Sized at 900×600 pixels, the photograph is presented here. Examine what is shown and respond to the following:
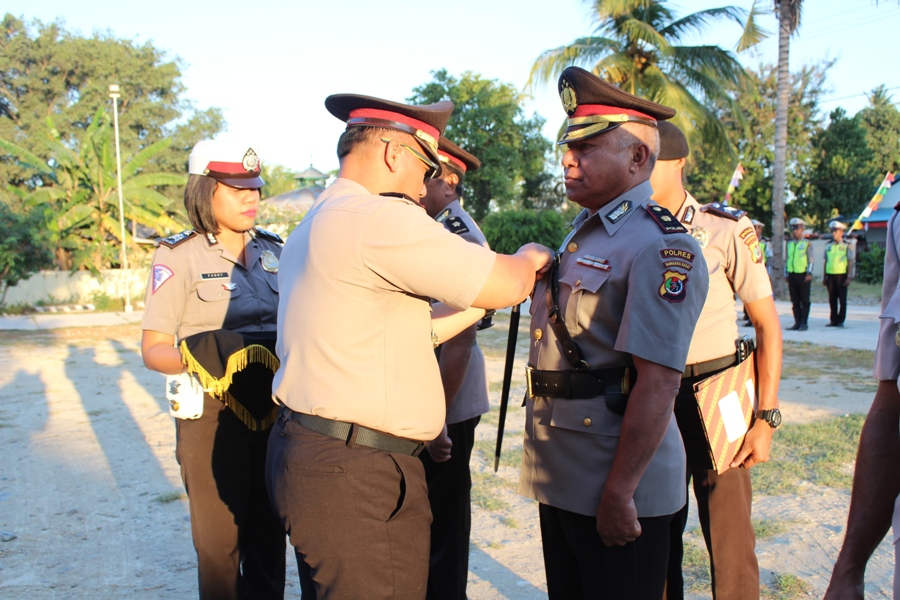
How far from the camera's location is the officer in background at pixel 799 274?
12.2 meters

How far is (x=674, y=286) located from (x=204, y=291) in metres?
1.94

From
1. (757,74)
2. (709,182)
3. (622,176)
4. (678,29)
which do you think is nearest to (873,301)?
(678,29)

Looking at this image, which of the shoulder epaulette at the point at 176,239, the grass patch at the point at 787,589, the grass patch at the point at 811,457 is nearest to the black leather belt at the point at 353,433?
the shoulder epaulette at the point at 176,239

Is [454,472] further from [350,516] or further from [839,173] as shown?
[839,173]

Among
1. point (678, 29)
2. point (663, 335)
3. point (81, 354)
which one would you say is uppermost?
point (678, 29)

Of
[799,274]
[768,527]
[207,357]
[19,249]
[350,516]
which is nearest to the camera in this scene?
[350,516]

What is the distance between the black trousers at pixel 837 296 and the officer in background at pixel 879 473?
1200 cm

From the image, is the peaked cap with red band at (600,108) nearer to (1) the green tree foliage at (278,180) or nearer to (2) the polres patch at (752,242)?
(2) the polres patch at (752,242)

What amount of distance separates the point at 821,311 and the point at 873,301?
3.09 metres

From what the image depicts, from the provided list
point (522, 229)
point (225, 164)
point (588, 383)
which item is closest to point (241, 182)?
point (225, 164)

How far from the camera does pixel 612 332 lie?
6.86 ft

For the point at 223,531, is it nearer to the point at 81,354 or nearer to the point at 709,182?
the point at 81,354

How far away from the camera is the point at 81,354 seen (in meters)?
11.9

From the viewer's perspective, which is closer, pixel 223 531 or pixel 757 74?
pixel 223 531
